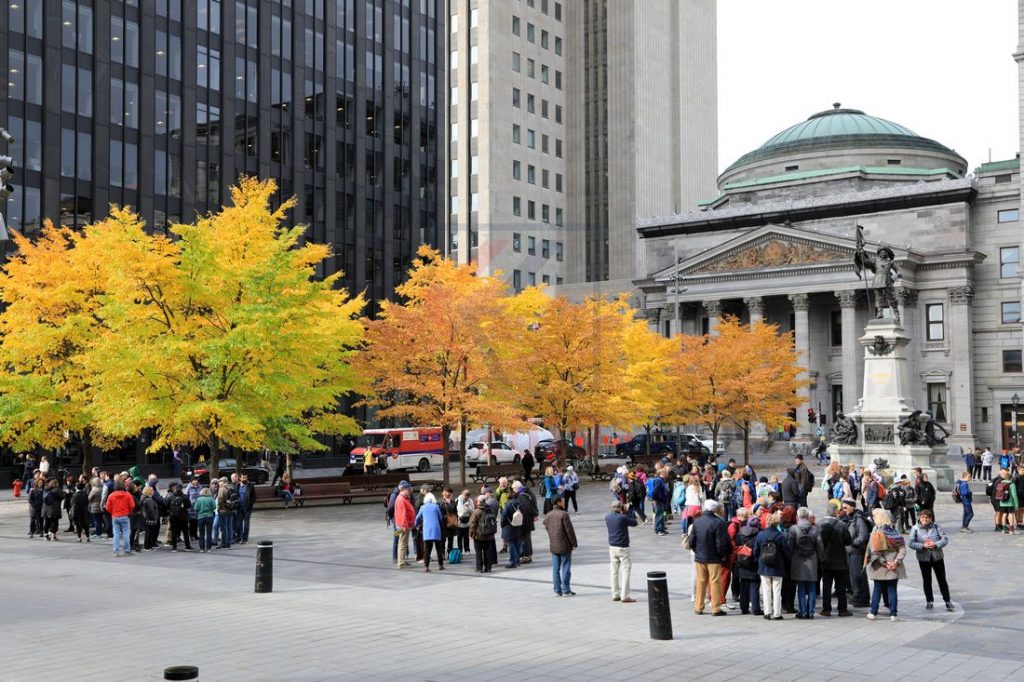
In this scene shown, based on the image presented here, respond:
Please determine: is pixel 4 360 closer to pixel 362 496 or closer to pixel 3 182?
pixel 362 496

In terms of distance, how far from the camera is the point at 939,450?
37.2 meters

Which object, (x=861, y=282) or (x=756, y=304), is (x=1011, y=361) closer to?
(x=861, y=282)

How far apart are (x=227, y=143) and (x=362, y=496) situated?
3551 centimetres

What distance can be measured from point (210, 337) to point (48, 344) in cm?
778

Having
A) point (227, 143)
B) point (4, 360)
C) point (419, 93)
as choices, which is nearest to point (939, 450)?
point (4, 360)

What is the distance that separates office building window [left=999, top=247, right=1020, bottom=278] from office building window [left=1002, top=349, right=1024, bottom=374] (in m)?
5.74

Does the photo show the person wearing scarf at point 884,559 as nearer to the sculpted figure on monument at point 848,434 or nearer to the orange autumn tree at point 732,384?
the sculpted figure on monument at point 848,434

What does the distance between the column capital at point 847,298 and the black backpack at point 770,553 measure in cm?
6999

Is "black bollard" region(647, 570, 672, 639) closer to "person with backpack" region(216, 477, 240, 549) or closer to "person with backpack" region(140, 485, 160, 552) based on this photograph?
"person with backpack" region(216, 477, 240, 549)

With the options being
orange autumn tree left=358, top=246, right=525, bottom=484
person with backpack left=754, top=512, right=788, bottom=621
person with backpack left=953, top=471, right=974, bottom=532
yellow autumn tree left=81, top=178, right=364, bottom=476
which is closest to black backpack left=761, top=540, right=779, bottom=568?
person with backpack left=754, top=512, right=788, bottom=621

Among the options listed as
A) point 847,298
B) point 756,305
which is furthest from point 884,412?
point 756,305

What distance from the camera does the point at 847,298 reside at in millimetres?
81688

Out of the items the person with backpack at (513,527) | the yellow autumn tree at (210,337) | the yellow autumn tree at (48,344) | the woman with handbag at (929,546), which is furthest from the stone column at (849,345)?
the woman with handbag at (929,546)

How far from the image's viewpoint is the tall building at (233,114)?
55.9 metres
